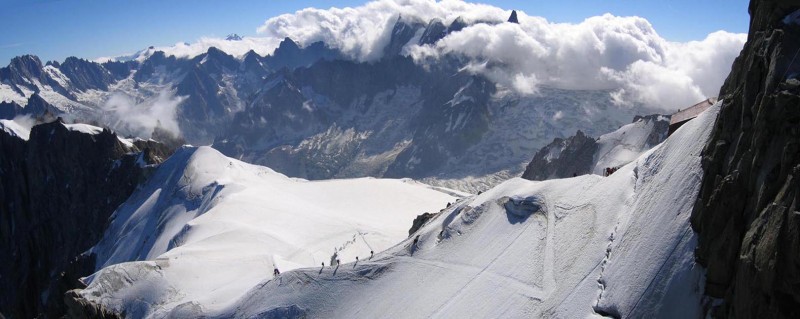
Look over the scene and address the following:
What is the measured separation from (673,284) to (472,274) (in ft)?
72.8

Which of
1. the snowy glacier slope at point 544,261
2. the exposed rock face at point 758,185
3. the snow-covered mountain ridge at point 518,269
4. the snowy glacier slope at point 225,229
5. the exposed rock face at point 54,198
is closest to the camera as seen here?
the exposed rock face at point 758,185

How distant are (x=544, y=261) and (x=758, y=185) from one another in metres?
24.1

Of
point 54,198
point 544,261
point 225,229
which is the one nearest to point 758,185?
point 544,261

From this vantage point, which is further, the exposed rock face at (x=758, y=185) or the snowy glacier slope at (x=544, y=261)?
the snowy glacier slope at (x=544, y=261)

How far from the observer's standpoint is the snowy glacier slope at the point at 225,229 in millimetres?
82188

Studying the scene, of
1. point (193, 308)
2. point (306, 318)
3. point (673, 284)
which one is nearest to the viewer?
point (673, 284)

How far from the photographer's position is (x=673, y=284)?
46.8 metres

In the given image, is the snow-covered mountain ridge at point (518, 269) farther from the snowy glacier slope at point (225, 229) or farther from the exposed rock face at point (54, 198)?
the exposed rock face at point (54, 198)

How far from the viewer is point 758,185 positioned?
39094mm

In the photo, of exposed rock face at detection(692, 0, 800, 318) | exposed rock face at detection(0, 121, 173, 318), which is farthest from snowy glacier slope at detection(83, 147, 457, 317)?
exposed rock face at detection(692, 0, 800, 318)

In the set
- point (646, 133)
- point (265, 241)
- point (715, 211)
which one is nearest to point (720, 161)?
point (715, 211)

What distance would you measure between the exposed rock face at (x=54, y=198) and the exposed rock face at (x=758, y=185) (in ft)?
503

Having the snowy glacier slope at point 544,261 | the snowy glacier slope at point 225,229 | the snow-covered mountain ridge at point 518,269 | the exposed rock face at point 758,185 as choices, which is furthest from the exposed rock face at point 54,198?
the exposed rock face at point 758,185

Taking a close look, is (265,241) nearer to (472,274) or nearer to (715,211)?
(472,274)
